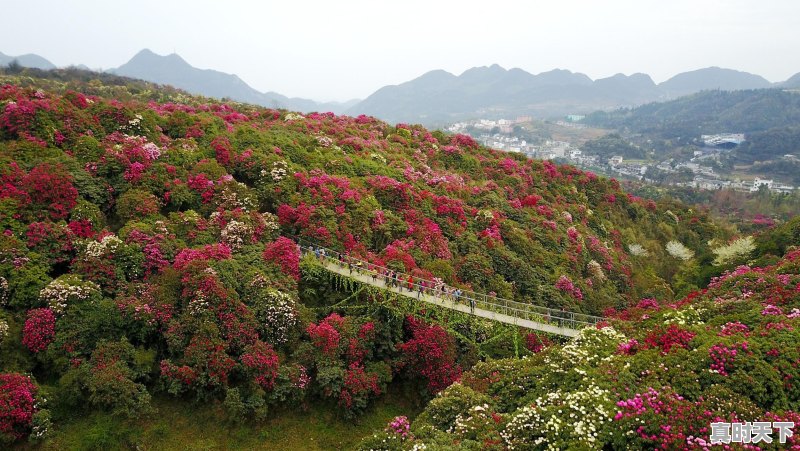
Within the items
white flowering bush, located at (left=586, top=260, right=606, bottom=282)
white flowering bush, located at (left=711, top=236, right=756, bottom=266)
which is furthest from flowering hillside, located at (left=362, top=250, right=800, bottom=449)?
white flowering bush, located at (left=711, top=236, right=756, bottom=266)

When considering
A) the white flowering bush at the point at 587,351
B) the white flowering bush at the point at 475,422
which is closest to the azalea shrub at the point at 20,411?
the white flowering bush at the point at 475,422

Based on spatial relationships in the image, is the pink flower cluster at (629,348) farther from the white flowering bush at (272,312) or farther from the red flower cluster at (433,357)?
the white flowering bush at (272,312)

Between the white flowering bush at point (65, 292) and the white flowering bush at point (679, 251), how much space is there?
128ft

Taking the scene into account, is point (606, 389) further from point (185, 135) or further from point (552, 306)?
point (185, 135)

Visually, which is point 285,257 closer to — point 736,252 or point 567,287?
point 567,287

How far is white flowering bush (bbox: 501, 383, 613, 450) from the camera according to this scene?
10.4 m

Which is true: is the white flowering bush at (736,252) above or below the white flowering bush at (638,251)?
above

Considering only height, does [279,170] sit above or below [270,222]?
above

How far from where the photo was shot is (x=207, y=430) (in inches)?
629

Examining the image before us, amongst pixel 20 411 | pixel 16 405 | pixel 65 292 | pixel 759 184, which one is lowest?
pixel 759 184

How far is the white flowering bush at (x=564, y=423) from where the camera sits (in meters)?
10.4

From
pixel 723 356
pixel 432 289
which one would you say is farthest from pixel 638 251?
pixel 723 356

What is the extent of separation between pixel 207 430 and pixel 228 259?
6.32 m

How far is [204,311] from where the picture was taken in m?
17.0
